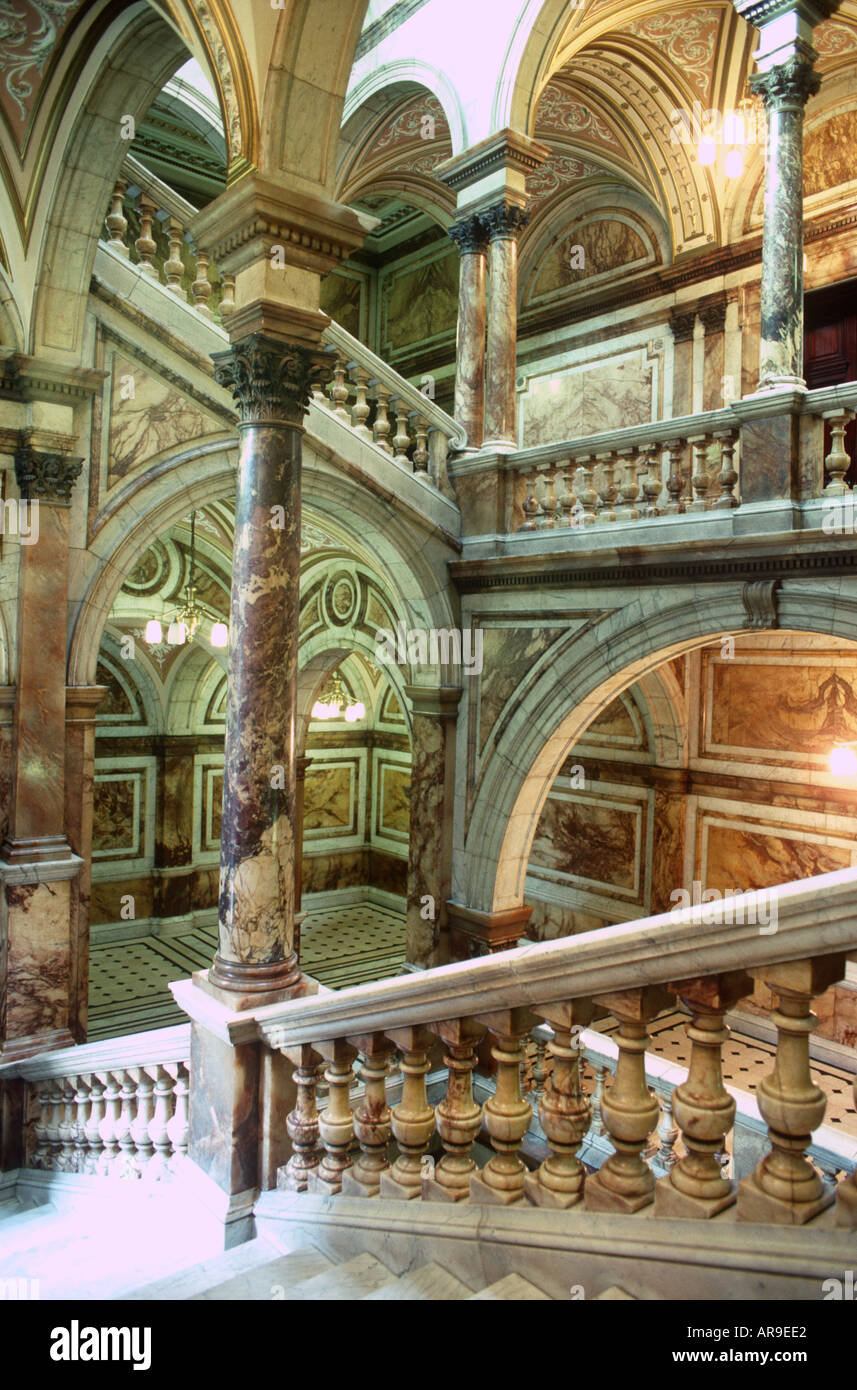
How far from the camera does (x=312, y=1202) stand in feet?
10.2

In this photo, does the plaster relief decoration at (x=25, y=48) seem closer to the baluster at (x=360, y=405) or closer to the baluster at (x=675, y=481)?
the baluster at (x=360, y=405)

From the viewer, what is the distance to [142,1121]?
456 cm

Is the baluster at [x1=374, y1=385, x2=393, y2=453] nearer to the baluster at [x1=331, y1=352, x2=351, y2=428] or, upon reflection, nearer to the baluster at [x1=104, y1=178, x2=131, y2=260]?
the baluster at [x1=331, y1=352, x2=351, y2=428]

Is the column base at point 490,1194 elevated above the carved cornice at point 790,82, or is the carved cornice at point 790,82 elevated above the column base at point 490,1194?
the carved cornice at point 790,82

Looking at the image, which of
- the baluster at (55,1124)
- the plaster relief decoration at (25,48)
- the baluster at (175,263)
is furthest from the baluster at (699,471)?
the baluster at (55,1124)

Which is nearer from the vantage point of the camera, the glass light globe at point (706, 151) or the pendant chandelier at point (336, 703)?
the glass light globe at point (706, 151)

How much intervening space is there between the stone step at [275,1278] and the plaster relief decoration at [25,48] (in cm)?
592

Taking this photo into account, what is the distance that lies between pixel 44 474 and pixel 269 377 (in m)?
3.06

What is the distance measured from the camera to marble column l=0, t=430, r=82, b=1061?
6309 mm

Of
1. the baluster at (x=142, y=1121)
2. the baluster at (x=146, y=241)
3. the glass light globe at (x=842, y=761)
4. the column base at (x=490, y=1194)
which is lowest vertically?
the baluster at (x=142, y=1121)

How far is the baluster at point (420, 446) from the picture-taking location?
25.8 ft

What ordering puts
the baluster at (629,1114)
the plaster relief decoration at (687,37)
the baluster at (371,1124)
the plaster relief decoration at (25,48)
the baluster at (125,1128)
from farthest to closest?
the plaster relief decoration at (687,37) → the plaster relief decoration at (25,48) → the baluster at (125,1128) → the baluster at (371,1124) → the baluster at (629,1114)
